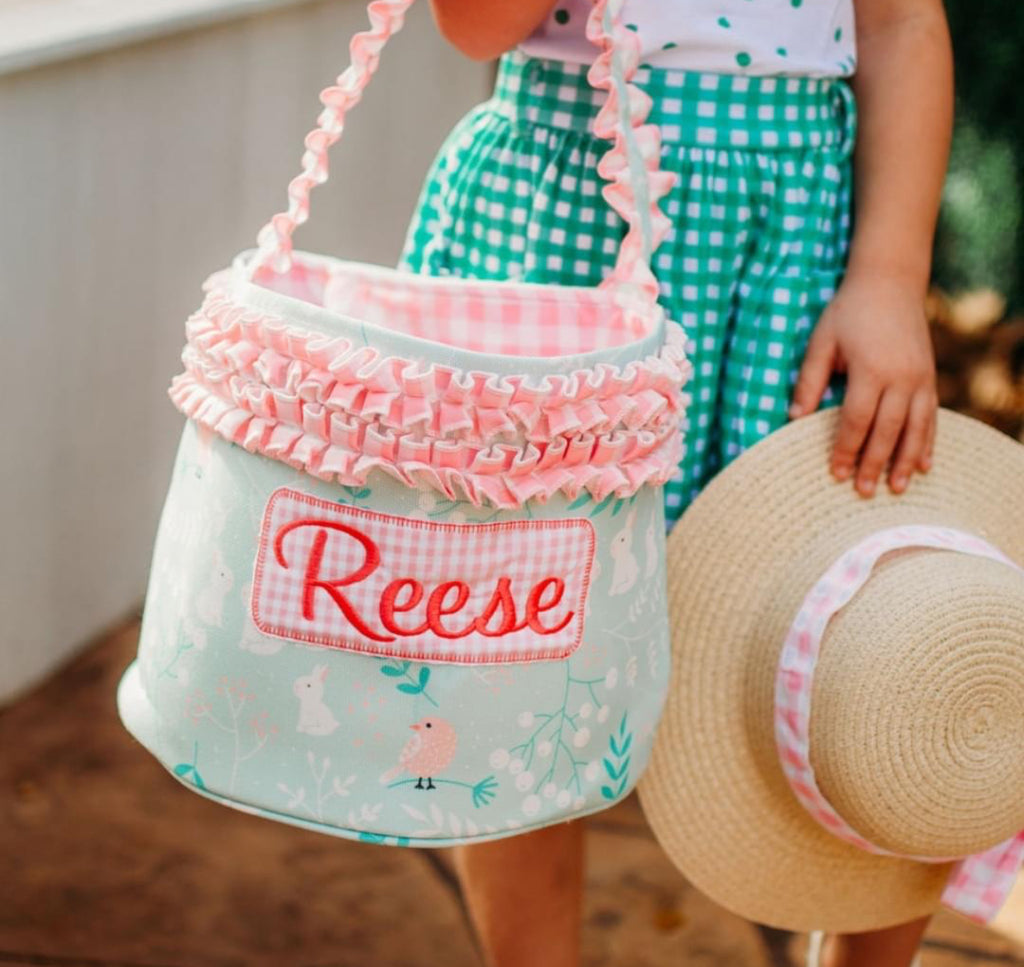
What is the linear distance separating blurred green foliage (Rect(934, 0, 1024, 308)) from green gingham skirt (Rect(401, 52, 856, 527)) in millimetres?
2265

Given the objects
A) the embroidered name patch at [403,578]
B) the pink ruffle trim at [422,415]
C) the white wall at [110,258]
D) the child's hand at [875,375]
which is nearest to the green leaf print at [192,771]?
the embroidered name patch at [403,578]

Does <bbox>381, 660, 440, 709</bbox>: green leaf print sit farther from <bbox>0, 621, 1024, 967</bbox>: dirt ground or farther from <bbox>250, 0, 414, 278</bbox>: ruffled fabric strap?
<bbox>0, 621, 1024, 967</bbox>: dirt ground

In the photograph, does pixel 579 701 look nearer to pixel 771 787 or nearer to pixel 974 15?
pixel 771 787

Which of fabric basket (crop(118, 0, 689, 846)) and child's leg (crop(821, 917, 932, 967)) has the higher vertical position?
fabric basket (crop(118, 0, 689, 846))

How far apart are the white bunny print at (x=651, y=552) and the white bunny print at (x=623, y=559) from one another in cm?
2

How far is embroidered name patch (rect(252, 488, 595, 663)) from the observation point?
0.94 meters

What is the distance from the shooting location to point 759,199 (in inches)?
46.4

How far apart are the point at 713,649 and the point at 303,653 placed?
0.43 m

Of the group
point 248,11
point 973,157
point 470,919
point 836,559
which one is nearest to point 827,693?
point 836,559

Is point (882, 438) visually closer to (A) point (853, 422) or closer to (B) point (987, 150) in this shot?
(A) point (853, 422)

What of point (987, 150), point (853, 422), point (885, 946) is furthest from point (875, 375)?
point (987, 150)

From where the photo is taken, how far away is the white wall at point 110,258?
2.02 meters

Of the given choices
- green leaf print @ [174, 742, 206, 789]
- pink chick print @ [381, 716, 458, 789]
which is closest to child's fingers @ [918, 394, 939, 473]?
pink chick print @ [381, 716, 458, 789]

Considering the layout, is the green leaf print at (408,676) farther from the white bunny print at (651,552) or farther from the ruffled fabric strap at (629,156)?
the ruffled fabric strap at (629,156)
